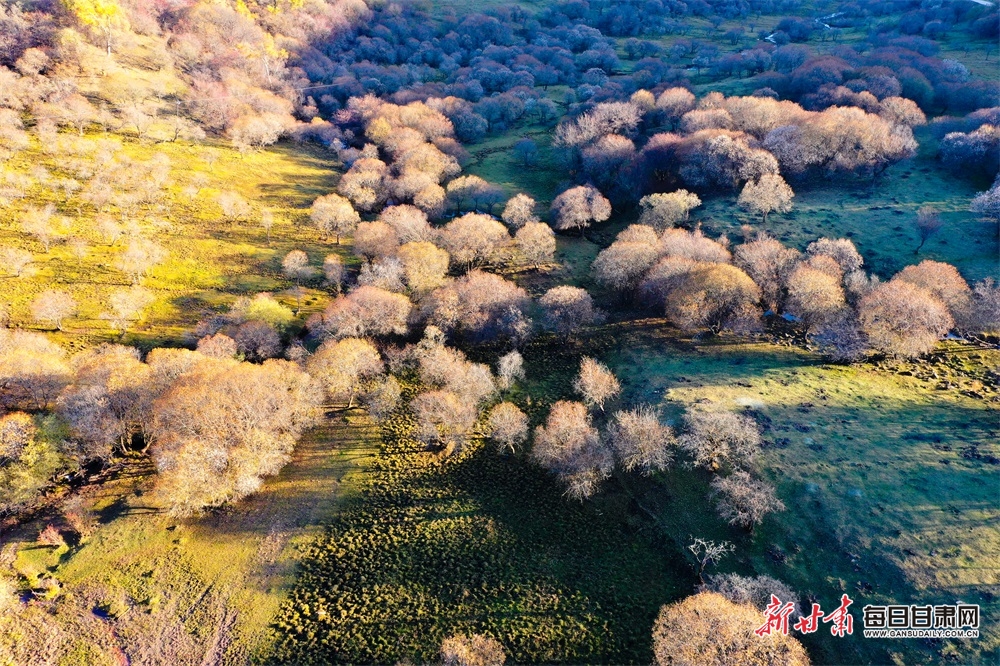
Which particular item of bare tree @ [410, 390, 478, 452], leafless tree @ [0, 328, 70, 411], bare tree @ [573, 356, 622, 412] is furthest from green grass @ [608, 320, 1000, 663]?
leafless tree @ [0, 328, 70, 411]

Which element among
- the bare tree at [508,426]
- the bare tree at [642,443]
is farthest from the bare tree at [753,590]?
the bare tree at [508,426]

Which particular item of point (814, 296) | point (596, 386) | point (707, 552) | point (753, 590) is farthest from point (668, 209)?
point (753, 590)

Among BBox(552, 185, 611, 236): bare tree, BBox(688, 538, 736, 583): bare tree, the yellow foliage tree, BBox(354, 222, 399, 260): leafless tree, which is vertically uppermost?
the yellow foliage tree

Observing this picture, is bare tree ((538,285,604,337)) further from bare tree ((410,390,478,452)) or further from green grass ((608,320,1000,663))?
bare tree ((410,390,478,452))

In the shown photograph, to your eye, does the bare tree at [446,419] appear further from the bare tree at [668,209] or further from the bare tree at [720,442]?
the bare tree at [668,209]

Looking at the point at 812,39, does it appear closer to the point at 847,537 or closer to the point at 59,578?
the point at 847,537

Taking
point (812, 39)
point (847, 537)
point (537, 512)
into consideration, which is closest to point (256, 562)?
point (537, 512)
